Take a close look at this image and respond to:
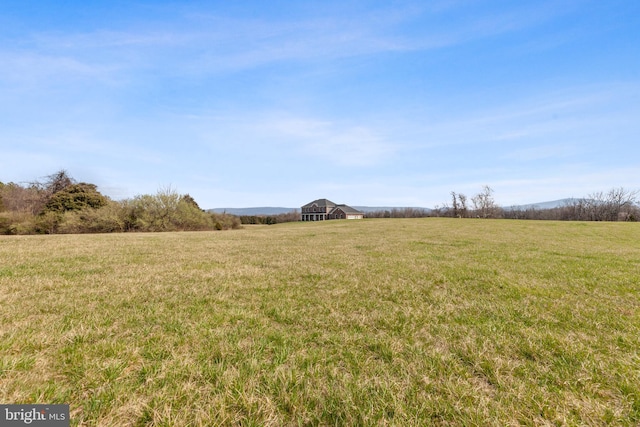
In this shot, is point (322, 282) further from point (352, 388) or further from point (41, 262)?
point (41, 262)

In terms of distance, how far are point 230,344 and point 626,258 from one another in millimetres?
14895

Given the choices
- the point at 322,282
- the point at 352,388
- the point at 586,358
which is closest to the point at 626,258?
the point at 586,358

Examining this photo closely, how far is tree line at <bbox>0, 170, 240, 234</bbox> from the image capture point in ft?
89.4

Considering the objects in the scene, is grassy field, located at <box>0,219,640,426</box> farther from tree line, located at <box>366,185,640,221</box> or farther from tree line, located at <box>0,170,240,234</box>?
tree line, located at <box>366,185,640,221</box>

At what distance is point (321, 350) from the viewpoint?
3.08 metres

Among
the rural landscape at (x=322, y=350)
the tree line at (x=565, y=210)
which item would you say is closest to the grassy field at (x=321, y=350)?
the rural landscape at (x=322, y=350)

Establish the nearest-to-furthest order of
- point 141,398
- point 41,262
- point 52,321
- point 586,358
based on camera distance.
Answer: point 141,398, point 586,358, point 52,321, point 41,262

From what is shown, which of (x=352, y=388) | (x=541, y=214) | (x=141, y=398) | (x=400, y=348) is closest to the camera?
(x=141, y=398)

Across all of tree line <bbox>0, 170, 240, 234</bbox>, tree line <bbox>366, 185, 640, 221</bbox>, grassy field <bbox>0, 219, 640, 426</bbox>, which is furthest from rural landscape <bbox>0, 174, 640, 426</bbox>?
tree line <bbox>366, 185, 640, 221</bbox>

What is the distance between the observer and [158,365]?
2678 mm

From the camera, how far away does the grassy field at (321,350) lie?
2119 millimetres

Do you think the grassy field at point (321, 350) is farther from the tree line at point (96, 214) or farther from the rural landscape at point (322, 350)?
the tree line at point (96, 214)

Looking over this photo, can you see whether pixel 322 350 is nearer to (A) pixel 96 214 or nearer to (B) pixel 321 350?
(B) pixel 321 350

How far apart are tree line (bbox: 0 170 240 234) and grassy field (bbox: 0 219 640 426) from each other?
27.2 metres
